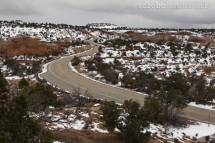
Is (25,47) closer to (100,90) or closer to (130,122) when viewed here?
(100,90)

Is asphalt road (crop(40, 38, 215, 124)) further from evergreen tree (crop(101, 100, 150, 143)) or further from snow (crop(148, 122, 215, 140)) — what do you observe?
evergreen tree (crop(101, 100, 150, 143))

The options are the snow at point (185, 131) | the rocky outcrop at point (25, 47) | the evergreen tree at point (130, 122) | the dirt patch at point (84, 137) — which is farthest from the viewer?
the rocky outcrop at point (25, 47)

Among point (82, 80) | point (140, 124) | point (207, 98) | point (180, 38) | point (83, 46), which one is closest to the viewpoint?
point (140, 124)

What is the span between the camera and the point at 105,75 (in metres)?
30.2

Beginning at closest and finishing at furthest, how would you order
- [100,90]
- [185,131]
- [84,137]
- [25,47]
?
[84,137] → [185,131] → [100,90] → [25,47]

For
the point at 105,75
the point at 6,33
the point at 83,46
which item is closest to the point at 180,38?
the point at 83,46

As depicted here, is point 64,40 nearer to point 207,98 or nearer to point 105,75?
point 105,75

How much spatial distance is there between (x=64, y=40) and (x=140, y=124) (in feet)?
197

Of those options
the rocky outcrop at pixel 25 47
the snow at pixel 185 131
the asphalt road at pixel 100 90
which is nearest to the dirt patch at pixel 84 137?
the snow at pixel 185 131

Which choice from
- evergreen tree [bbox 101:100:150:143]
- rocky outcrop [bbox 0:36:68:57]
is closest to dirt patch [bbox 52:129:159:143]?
evergreen tree [bbox 101:100:150:143]

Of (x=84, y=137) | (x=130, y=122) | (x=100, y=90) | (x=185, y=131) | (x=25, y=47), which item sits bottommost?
(x=185, y=131)

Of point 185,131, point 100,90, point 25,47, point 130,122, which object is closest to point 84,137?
point 130,122

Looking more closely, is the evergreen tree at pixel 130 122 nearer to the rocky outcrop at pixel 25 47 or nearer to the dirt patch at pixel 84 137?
the dirt patch at pixel 84 137

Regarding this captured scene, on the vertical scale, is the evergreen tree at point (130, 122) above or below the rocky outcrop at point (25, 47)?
below
